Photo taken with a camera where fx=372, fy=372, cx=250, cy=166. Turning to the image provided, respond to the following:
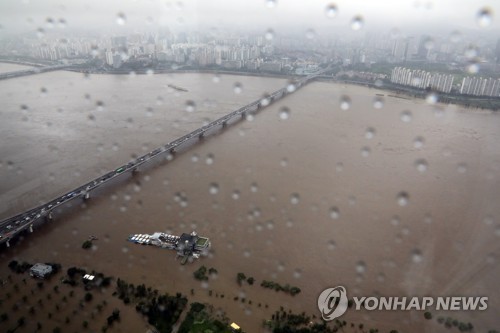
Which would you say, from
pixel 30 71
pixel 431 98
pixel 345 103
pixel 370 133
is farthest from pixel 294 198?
pixel 30 71

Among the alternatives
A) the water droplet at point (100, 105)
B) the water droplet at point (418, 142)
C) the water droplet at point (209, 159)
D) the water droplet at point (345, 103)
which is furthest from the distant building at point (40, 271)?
the water droplet at point (345, 103)

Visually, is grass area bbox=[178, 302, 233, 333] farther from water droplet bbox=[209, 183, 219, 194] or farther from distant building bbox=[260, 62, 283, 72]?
distant building bbox=[260, 62, 283, 72]

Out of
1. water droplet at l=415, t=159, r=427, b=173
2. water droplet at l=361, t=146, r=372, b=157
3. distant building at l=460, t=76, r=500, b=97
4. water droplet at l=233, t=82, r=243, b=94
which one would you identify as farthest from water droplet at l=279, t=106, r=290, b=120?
distant building at l=460, t=76, r=500, b=97

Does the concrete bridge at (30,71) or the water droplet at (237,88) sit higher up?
the concrete bridge at (30,71)

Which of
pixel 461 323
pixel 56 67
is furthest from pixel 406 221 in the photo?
pixel 56 67

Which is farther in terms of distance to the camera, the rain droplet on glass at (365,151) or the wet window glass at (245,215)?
the rain droplet on glass at (365,151)

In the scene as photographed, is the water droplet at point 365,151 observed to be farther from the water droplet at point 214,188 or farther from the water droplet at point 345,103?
the water droplet at point 345,103

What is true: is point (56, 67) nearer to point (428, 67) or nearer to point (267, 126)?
point (267, 126)
